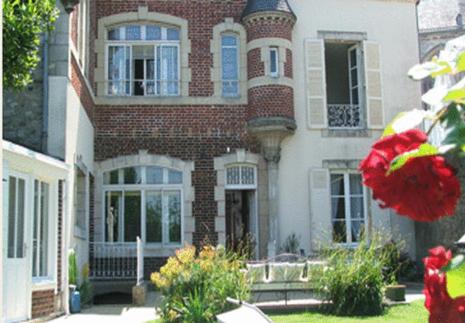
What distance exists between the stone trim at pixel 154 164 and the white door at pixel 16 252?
5.32 meters

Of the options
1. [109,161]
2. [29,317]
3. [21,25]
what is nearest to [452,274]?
[21,25]

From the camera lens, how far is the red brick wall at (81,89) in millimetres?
11898

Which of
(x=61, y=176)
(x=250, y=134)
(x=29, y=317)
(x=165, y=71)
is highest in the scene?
(x=165, y=71)

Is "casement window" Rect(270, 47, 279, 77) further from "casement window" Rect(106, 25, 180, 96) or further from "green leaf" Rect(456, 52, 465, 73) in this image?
"green leaf" Rect(456, 52, 465, 73)

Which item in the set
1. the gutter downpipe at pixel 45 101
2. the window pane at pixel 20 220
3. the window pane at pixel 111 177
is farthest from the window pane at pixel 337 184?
the window pane at pixel 20 220

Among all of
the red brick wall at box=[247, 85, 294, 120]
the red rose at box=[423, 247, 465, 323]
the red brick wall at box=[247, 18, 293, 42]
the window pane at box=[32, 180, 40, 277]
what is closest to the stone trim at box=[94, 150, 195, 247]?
the red brick wall at box=[247, 85, 294, 120]

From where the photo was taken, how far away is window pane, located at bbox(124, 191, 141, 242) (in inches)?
596

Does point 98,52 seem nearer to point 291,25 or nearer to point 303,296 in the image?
point 291,25

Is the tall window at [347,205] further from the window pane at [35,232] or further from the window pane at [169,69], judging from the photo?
the window pane at [35,232]

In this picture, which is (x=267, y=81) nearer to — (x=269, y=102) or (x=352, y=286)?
(x=269, y=102)

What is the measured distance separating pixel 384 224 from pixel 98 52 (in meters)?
7.84

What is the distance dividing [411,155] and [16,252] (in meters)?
8.99

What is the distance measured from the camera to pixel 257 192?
15398 mm

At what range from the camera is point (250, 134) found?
15500 mm
